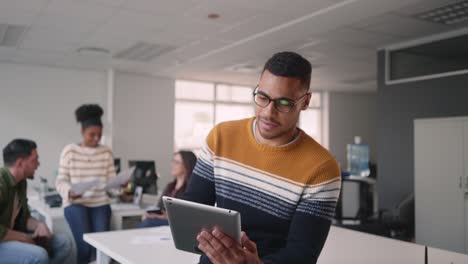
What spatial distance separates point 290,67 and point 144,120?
7633 millimetres

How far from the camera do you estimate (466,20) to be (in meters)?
4.60

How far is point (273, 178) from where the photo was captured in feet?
4.47

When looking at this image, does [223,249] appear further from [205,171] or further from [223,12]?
→ [223,12]

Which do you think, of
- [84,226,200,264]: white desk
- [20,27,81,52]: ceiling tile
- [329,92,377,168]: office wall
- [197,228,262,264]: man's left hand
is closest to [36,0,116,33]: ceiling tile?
[20,27,81,52]: ceiling tile

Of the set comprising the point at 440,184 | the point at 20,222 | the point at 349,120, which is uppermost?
the point at 349,120

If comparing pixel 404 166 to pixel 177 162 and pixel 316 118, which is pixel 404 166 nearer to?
pixel 177 162

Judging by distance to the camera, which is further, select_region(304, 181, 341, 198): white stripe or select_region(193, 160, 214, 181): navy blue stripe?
select_region(193, 160, 214, 181): navy blue stripe

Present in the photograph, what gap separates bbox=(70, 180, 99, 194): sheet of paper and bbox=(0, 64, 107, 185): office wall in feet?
15.3

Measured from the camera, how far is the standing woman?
3.44 metres

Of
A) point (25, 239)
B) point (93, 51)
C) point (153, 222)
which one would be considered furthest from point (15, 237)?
point (93, 51)

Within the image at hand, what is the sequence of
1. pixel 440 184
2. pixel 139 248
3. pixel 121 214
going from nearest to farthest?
pixel 139 248
pixel 121 214
pixel 440 184

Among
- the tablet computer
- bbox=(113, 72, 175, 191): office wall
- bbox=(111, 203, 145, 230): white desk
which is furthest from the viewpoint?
bbox=(113, 72, 175, 191): office wall

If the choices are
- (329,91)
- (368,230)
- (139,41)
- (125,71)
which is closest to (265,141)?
(368,230)

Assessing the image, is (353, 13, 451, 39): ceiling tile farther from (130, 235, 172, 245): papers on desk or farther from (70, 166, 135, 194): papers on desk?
(130, 235, 172, 245): papers on desk
